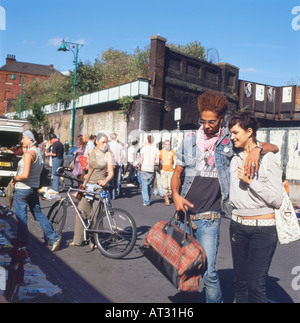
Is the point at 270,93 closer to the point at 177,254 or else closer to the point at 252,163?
the point at 252,163

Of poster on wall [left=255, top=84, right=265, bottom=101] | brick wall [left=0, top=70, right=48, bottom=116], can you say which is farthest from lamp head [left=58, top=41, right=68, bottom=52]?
brick wall [left=0, top=70, right=48, bottom=116]

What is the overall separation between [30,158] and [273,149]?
373 cm

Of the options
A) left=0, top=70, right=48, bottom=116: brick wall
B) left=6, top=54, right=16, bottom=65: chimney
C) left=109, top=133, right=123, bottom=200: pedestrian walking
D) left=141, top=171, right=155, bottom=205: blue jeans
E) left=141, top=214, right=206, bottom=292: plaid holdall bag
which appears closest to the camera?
left=141, top=214, right=206, bottom=292: plaid holdall bag

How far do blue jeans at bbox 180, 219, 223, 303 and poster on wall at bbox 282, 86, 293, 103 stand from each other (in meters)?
31.9

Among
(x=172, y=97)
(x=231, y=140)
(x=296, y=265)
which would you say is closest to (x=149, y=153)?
(x=296, y=265)

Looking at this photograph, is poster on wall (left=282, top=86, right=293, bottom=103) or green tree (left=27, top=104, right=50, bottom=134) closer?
poster on wall (left=282, top=86, right=293, bottom=103)

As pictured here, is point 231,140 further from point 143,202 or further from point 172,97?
point 172,97

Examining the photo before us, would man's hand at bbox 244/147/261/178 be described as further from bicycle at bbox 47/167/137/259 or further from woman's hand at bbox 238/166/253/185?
bicycle at bbox 47/167/137/259

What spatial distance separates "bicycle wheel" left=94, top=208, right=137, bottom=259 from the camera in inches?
234

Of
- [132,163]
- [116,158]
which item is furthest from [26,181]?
[132,163]

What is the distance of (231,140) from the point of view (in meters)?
3.46

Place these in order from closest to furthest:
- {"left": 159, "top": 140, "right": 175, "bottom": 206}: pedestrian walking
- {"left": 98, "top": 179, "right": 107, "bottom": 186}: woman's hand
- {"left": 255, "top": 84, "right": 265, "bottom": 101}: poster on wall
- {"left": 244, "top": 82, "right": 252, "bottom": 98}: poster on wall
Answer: {"left": 98, "top": 179, "right": 107, "bottom": 186}: woman's hand → {"left": 159, "top": 140, "right": 175, "bottom": 206}: pedestrian walking → {"left": 244, "top": 82, "right": 252, "bottom": 98}: poster on wall → {"left": 255, "top": 84, "right": 265, "bottom": 101}: poster on wall

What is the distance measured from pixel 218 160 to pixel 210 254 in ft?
2.77

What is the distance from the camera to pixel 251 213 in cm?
322
